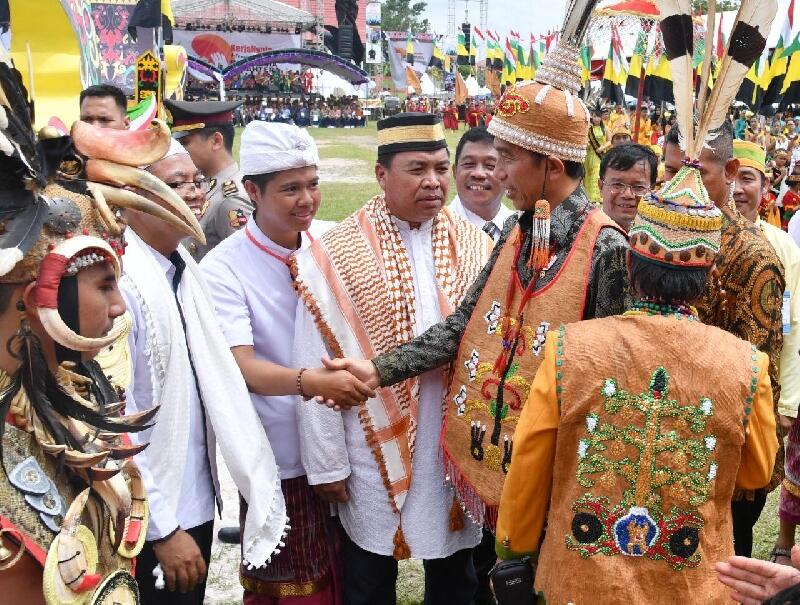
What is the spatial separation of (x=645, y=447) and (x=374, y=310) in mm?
1262

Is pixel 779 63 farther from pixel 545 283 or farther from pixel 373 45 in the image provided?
pixel 373 45

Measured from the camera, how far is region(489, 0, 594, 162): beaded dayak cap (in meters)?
2.42

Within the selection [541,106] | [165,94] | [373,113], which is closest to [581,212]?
[541,106]

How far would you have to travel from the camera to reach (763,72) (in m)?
17.2

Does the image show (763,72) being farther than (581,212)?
Yes

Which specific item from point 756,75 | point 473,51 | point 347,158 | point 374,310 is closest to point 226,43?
point 473,51

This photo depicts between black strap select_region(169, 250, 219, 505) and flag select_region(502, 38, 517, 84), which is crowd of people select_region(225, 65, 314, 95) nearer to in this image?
flag select_region(502, 38, 517, 84)

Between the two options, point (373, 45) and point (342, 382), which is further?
point (373, 45)

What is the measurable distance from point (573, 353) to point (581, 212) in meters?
0.69

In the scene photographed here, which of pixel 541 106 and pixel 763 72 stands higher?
pixel 541 106

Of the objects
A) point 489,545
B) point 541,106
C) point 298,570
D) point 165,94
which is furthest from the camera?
point 165,94

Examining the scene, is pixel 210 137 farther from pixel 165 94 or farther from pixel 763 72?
pixel 763 72

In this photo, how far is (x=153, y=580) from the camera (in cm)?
260

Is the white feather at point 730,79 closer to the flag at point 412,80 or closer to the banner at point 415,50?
the flag at point 412,80
